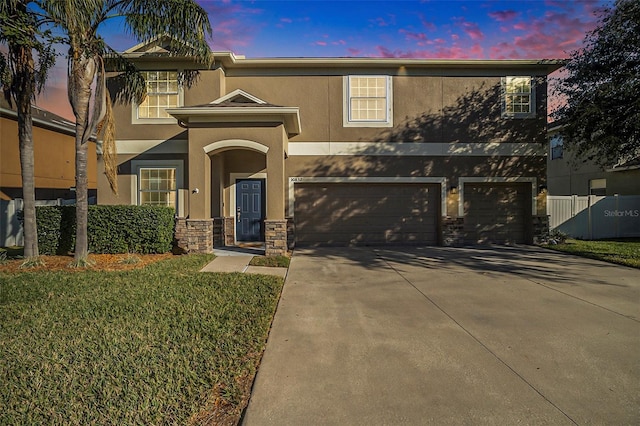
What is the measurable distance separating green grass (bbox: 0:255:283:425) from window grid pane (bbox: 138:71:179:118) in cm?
670

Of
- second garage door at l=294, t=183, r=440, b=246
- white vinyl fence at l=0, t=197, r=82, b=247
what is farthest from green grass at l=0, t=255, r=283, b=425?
white vinyl fence at l=0, t=197, r=82, b=247

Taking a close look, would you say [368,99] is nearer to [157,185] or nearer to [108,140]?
[157,185]

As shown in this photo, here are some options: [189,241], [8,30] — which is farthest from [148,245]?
[8,30]

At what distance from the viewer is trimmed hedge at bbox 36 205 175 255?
9547mm

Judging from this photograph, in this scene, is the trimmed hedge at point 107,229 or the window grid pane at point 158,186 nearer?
the trimmed hedge at point 107,229

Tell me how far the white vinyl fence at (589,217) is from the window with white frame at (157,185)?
14.2 meters

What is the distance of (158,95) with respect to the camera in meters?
11.5

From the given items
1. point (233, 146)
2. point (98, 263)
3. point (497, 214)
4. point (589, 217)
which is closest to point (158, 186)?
point (233, 146)

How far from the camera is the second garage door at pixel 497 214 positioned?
494 inches

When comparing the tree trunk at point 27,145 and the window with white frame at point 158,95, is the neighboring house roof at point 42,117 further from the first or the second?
the tree trunk at point 27,145

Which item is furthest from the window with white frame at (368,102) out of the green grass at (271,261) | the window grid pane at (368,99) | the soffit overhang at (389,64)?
the green grass at (271,261)

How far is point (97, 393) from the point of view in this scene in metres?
3.00

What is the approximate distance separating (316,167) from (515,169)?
698 centimetres

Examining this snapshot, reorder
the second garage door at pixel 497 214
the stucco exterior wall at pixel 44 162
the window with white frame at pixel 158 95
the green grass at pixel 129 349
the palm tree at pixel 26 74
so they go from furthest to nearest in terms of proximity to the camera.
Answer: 1. the stucco exterior wall at pixel 44 162
2. the second garage door at pixel 497 214
3. the window with white frame at pixel 158 95
4. the palm tree at pixel 26 74
5. the green grass at pixel 129 349
